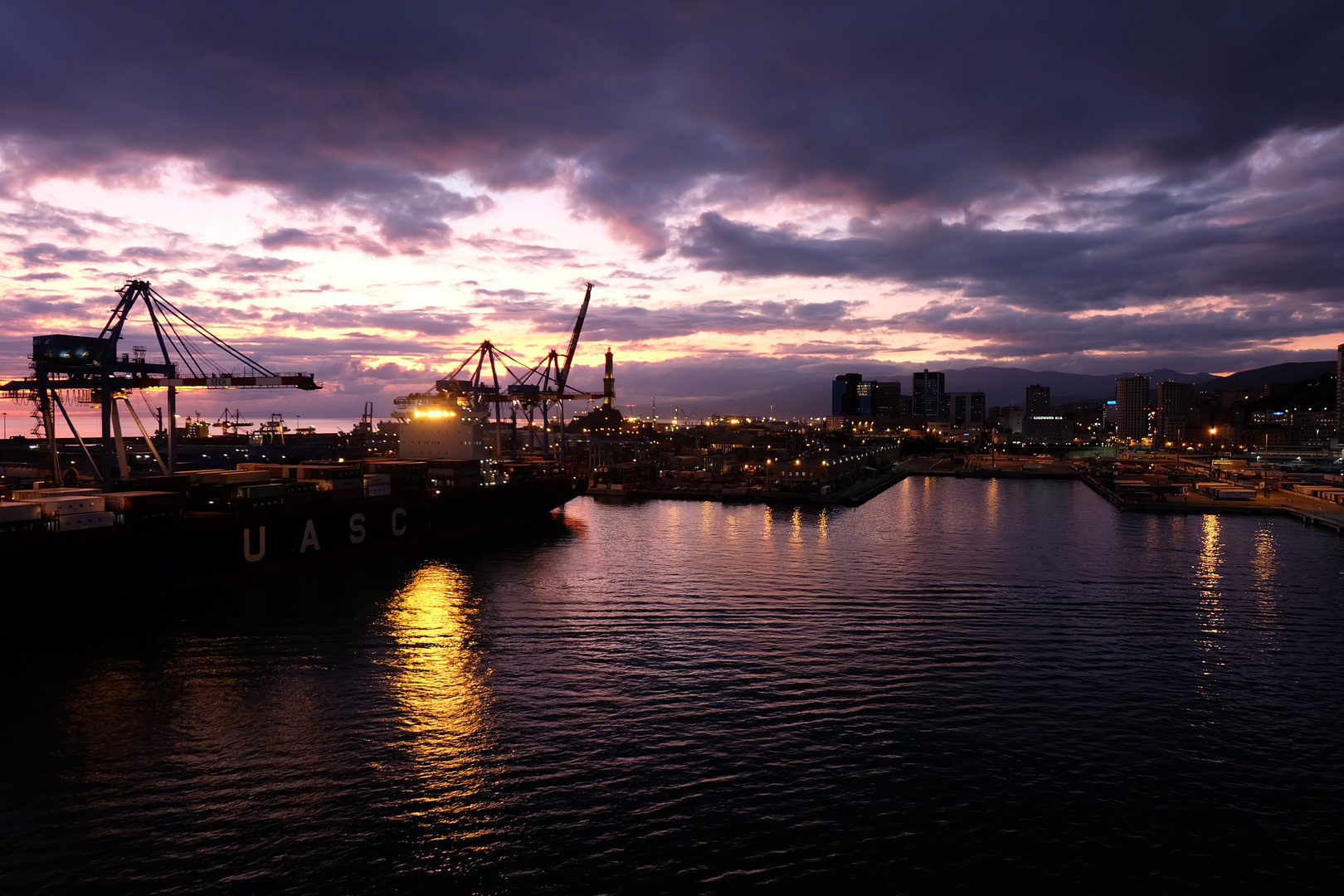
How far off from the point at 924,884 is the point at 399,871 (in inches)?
411

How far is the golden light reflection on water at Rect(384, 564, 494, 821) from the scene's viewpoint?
16500mm

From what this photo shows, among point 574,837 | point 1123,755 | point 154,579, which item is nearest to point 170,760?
point 574,837

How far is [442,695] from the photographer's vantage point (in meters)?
22.0

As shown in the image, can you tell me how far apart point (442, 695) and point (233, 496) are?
25906mm

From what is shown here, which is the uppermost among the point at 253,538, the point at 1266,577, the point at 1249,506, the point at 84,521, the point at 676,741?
the point at 84,521

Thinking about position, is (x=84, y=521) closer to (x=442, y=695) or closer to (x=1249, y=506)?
(x=442, y=695)

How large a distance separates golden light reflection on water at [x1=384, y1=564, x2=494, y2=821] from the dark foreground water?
11 cm

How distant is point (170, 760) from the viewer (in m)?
17.5

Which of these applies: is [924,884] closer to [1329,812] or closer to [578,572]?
[1329,812]

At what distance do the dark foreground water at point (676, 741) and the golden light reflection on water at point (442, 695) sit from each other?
11 centimetres

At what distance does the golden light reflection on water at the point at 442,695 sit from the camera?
16500 millimetres

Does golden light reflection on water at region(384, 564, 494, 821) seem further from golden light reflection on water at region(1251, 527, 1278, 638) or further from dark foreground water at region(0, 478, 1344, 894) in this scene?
golden light reflection on water at region(1251, 527, 1278, 638)

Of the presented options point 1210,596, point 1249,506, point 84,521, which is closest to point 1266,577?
point 1210,596

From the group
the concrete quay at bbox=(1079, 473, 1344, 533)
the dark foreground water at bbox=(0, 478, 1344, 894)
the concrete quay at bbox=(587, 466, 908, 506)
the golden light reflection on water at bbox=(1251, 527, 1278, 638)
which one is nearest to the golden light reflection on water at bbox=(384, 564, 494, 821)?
the dark foreground water at bbox=(0, 478, 1344, 894)
